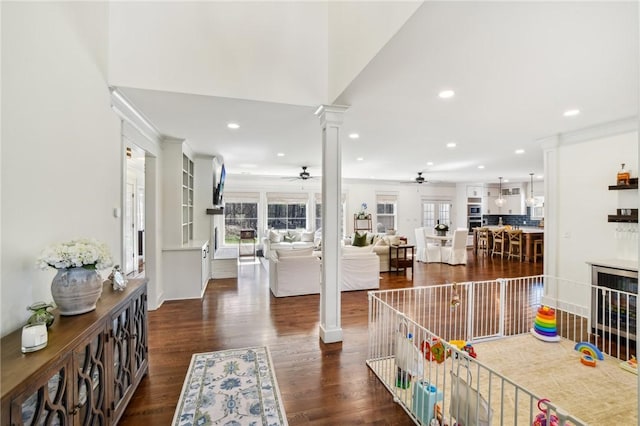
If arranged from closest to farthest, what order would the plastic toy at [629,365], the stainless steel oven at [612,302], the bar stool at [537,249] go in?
the plastic toy at [629,365], the stainless steel oven at [612,302], the bar stool at [537,249]

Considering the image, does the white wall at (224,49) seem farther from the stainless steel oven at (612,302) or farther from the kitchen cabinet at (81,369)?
the stainless steel oven at (612,302)

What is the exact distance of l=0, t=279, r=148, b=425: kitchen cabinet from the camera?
1.17m

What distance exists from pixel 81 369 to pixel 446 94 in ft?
11.3

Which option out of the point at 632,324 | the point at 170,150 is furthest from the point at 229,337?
the point at 632,324

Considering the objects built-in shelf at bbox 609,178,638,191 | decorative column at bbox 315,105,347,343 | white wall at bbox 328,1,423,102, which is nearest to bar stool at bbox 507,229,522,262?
built-in shelf at bbox 609,178,638,191

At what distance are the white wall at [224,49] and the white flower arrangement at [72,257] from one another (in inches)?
69.1

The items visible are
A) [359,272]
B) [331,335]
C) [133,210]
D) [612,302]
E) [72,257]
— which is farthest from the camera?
[133,210]

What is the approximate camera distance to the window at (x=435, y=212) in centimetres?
1135

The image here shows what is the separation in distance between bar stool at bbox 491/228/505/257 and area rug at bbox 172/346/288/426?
8.71 meters

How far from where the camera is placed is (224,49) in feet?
9.45

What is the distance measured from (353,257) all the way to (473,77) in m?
3.70

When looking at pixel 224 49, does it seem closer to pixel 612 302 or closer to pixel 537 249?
pixel 612 302

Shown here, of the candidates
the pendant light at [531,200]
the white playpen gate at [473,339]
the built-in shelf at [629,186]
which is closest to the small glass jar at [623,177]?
the built-in shelf at [629,186]

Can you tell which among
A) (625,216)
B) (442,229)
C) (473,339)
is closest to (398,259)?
(442,229)
